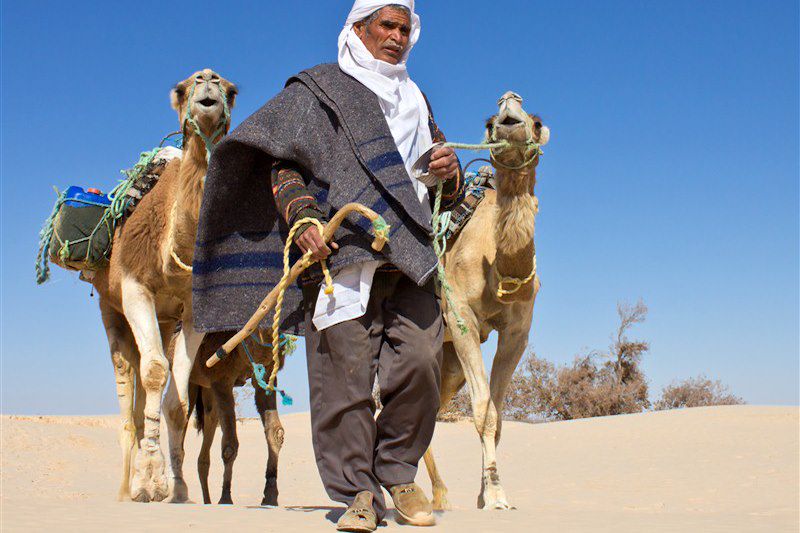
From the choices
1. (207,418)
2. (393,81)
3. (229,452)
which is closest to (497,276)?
(393,81)

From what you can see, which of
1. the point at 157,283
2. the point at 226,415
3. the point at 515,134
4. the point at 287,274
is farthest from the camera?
the point at 226,415

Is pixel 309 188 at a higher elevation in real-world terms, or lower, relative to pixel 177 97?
lower

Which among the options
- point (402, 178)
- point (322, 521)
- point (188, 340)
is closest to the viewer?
point (322, 521)

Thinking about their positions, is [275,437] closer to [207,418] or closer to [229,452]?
[229,452]

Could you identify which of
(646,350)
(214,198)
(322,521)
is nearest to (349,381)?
(322,521)

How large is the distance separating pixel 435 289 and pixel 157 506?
2.04 meters

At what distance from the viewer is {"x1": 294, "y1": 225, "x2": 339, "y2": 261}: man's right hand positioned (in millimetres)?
4465

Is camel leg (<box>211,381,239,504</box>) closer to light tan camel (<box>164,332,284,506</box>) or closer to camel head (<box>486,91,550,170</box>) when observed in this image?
light tan camel (<box>164,332,284,506</box>)

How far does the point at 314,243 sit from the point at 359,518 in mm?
1328

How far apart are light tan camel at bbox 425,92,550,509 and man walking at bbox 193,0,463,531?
1.72 metres

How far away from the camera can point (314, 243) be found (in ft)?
14.7

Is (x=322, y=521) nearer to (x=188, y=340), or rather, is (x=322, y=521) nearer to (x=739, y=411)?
(x=188, y=340)

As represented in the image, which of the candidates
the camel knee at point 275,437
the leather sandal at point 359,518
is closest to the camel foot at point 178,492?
the camel knee at point 275,437

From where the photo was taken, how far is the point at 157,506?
5176 mm
